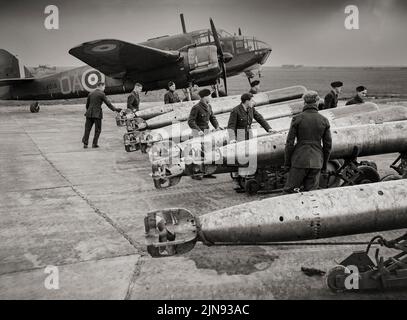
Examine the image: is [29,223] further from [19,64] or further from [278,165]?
[19,64]

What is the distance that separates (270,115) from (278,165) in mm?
4426

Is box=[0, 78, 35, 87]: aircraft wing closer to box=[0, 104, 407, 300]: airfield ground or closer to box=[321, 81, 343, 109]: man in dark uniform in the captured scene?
box=[0, 104, 407, 300]: airfield ground

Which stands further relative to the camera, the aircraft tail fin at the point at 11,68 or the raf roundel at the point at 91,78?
the aircraft tail fin at the point at 11,68

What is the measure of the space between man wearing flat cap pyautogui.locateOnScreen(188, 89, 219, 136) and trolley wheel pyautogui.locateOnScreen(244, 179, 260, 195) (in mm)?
1917

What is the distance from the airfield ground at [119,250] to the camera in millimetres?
4172

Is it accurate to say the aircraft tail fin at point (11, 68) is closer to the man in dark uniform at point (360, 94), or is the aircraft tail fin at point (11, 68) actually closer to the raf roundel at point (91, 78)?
the raf roundel at point (91, 78)

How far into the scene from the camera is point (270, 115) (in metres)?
11.5

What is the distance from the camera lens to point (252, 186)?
7332 millimetres

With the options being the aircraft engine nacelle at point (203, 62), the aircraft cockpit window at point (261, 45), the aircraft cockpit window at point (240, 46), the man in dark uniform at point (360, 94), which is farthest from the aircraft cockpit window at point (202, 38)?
the man in dark uniform at point (360, 94)

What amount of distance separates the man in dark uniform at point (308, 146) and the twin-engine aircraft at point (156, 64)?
1093 cm

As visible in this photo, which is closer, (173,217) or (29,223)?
(173,217)

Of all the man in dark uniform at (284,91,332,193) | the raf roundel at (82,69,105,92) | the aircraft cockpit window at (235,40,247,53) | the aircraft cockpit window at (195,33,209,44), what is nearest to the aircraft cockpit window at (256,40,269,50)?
the aircraft cockpit window at (235,40,247,53)

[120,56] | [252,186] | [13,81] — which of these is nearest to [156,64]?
[120,56]

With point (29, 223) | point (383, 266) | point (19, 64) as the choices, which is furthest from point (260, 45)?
point (383, 266)
